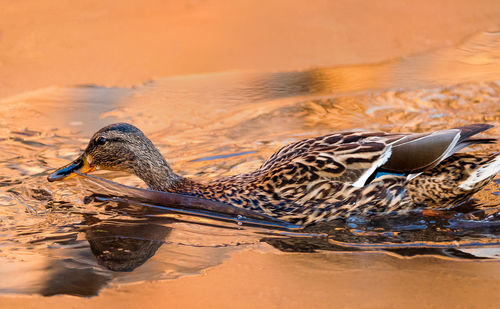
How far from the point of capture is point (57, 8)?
11406 millimetres

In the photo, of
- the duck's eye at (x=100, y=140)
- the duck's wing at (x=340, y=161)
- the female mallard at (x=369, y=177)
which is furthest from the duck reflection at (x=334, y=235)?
the duck's eye at (x=100, y=140)

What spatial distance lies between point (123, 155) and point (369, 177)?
2200mm

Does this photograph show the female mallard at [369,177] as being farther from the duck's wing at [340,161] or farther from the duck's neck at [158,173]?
the duck's neck at [158,173]

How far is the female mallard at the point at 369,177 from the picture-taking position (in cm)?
607

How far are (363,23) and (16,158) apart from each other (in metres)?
5.54

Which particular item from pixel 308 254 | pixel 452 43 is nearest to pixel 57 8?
pixel 452 43

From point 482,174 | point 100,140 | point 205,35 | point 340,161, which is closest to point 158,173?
point 100,140

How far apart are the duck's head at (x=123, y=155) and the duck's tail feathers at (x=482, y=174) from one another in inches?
99.2

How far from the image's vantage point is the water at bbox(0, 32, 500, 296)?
17.5 ft

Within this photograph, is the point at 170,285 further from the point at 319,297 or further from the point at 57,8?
the point at 57,8

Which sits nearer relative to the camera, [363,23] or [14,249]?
[14,249]

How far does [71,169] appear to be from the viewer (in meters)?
6.63

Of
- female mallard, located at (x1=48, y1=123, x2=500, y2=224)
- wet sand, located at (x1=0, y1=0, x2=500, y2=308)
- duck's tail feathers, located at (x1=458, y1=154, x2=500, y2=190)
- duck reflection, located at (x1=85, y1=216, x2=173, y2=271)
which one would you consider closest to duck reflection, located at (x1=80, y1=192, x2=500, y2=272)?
duck reflection, located at (x1=85, y1=216, x2=173, y2=271)

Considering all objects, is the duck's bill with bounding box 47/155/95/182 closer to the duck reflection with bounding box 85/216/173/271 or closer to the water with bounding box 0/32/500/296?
the water with bounding box 0/32/500/296
